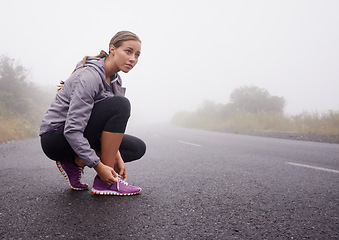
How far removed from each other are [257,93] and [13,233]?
71.8 ft

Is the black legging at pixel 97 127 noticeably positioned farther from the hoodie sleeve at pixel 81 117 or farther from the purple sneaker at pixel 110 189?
the purple sneaker at pixel 110 189

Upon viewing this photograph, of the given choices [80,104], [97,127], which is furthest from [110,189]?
[80,104]

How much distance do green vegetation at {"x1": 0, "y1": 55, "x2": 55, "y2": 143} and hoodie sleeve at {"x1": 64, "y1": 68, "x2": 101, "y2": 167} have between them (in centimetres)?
804

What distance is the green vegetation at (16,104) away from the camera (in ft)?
29.7

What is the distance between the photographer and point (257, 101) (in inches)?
803

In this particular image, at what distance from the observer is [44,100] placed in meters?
15.3

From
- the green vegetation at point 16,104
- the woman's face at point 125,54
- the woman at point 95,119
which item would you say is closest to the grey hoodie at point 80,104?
the woman at point 95,119

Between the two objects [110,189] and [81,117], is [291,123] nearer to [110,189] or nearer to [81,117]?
[110,189]

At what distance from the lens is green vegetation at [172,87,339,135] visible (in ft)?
37.3

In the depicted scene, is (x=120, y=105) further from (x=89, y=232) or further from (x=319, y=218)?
(x=319, y=218)

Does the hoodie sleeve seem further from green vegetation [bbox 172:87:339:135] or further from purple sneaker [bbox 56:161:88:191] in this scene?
green vegetation [bbox 172:87:339:135]

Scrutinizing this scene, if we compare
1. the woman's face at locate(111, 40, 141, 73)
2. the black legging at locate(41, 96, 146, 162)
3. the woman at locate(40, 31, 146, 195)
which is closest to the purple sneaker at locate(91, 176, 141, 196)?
the woman at locate(40, 31, 146, 195)

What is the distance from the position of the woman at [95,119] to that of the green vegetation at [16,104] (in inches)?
303

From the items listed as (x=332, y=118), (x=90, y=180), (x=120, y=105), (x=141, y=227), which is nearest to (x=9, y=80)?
(x=90, y=180)
